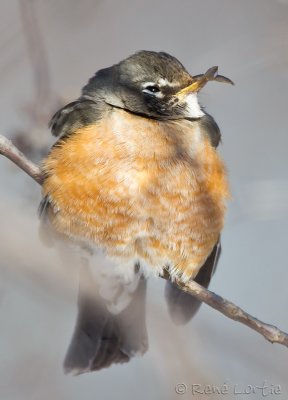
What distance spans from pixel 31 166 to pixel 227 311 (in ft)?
3.52

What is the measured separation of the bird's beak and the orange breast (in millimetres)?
260

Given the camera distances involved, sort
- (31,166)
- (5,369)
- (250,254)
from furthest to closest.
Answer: (250,254)
(5,369)
(31,166)

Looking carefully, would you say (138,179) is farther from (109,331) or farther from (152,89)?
(109,331)

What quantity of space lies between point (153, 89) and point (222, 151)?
1.56m

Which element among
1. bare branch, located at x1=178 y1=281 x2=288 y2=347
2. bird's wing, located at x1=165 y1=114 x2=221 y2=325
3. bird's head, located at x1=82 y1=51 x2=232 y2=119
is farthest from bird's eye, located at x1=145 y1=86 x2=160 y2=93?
bare branch, located at x1=178 y1=281 x2=288 y2=347

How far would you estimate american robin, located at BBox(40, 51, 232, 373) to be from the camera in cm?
371

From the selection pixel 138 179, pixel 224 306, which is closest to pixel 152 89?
pixel 138 179

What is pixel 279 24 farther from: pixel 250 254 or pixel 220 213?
pixel 250 254

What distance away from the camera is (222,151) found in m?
5.49

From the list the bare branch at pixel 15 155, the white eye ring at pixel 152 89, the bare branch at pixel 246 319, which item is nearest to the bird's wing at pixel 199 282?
the white eye ring at pixel 152 89

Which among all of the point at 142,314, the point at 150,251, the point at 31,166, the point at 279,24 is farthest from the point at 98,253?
the point at 279,24

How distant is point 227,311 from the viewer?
3293mm

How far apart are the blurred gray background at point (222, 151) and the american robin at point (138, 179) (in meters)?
0.16

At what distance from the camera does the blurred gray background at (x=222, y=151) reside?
3.27m
